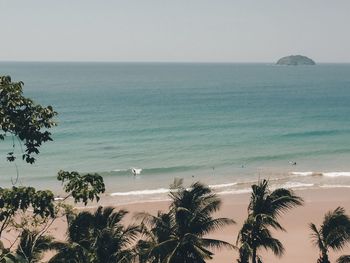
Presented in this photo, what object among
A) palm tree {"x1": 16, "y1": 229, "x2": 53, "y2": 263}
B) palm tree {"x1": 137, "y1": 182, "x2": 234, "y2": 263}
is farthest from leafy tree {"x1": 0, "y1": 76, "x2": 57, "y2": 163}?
palm tree {"x1": 137, "y1": 182, "x2": 234, "y2": 263}

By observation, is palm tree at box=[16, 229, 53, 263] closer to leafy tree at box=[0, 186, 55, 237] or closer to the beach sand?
leafy tree at box=[0, 186, 55, 237]

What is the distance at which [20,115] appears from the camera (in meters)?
10.6

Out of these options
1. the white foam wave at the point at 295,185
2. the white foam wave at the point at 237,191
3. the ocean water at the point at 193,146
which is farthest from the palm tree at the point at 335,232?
the white foam wave at the point at 295,185

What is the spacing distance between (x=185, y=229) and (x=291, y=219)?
2239cm

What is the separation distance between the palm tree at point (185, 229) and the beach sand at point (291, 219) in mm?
12759

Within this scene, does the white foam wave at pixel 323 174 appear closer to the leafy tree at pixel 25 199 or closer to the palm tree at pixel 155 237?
the palm tree at pixel 155 237

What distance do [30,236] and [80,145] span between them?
163 ft

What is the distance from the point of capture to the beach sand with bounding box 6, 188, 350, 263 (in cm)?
3000

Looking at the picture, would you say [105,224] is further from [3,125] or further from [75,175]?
[3,125]

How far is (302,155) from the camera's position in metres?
60.5

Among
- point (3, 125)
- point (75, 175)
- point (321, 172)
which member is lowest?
point (75, 175)

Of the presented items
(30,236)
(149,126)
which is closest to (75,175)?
(30,236)

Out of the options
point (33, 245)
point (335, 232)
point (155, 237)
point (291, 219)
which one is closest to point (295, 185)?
point (291, 219)

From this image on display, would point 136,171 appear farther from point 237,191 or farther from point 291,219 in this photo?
point 291,219
